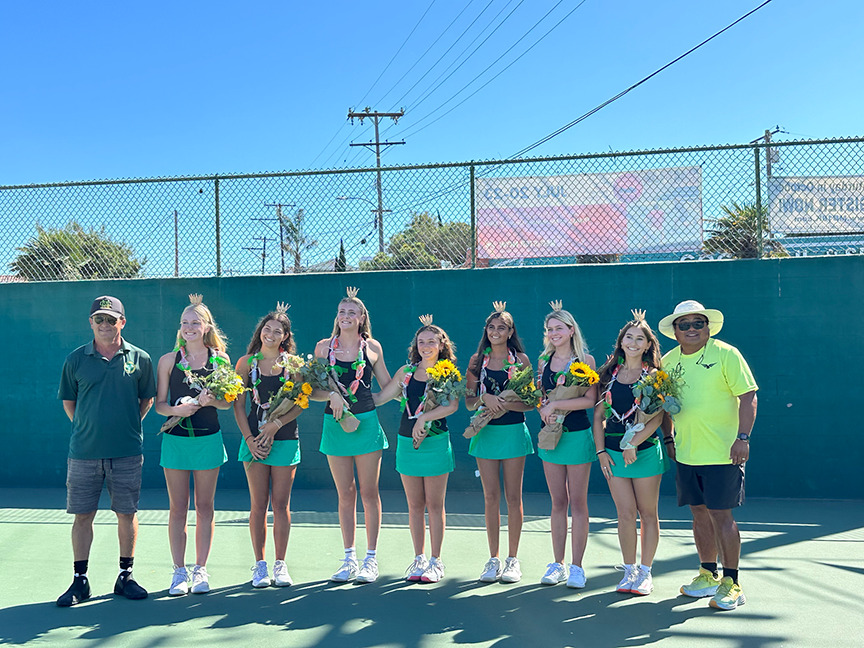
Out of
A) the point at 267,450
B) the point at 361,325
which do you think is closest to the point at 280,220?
the point at 361,325

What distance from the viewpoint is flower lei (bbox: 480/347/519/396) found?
516 cm

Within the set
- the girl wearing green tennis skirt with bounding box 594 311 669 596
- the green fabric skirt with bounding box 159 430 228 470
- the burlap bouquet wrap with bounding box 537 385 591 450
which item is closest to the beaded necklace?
the girl wearing green tennis skirt with bounding box 594 311 669 596

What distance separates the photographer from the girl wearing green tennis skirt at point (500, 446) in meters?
5.04

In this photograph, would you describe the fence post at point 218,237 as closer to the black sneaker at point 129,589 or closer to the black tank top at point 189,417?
the black tank top at point 189,417

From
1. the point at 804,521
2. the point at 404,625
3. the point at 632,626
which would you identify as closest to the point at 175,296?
the point at 404,625

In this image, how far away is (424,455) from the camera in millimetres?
5109

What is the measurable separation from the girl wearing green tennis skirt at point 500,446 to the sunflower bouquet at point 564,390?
170mm

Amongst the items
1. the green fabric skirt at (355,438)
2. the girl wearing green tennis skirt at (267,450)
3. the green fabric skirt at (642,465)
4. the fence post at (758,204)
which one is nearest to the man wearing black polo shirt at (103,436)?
the girl wearing green tennis skirt at (267,450)

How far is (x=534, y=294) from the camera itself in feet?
25.2

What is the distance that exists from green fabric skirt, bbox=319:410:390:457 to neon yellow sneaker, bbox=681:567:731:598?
211cm

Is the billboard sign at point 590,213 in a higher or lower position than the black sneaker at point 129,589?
higher

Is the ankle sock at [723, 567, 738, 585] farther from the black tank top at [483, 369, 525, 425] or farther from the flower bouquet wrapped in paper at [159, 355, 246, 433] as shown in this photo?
the flower bouquet wrapped in paper at [159, 355, 246, 433]

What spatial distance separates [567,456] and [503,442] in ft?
1.42

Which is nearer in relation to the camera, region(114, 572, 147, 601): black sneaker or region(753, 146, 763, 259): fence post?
region(114, 572, 147, 601): black sneaker
